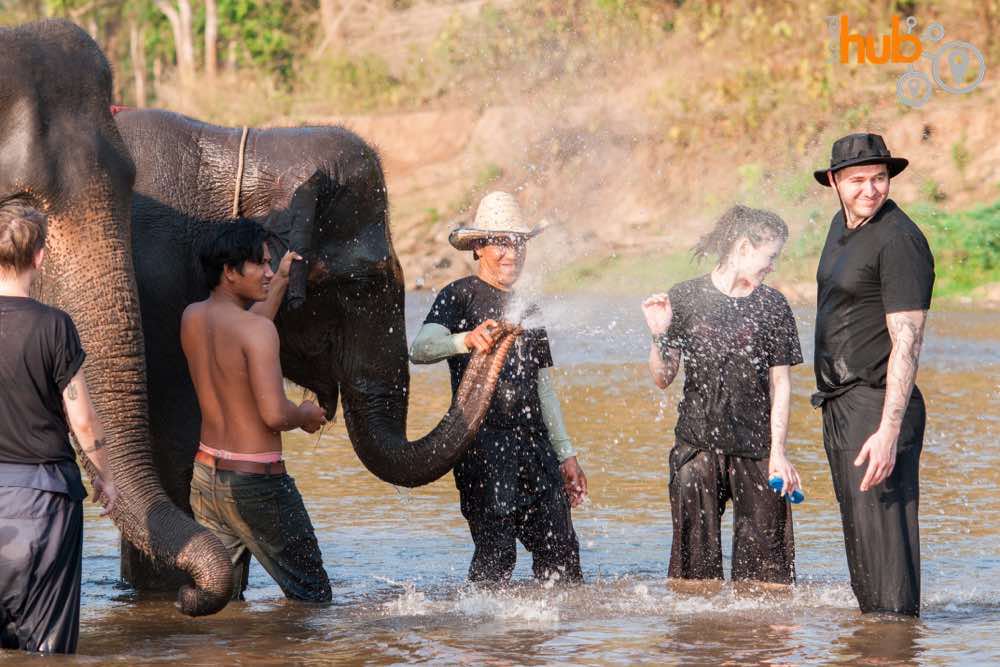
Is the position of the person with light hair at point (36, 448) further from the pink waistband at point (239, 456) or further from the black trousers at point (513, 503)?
the black trousers at point (513, 503)

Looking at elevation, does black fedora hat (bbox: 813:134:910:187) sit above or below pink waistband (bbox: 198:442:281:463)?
above

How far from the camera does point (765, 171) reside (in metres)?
22.7

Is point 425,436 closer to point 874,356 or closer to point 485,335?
point 485,335

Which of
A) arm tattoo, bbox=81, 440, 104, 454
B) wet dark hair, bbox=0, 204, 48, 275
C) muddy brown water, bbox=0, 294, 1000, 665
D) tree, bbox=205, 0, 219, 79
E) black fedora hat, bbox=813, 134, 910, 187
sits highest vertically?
tree, bbox=205, 0, 219, 79

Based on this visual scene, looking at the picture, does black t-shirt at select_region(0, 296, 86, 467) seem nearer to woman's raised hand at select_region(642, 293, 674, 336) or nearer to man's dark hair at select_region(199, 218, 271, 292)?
man's dark hair at select_region(199, 218, 271, 292)

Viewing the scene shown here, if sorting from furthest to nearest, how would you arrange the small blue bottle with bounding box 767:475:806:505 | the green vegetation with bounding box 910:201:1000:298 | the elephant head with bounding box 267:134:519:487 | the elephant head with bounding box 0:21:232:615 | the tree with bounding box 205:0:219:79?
the tree with bounding box 205:0:219:79, the green vegetation with bounding box 910:201:1000:298, the elephant head with bounding box 267:134:519:487, the small blue bottle with bounding box 767:475:806:505, the elephant head with bounding box 0:21:232:615

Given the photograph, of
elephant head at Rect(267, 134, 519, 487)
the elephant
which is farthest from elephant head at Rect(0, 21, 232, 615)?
elephant head at Rect(267, 134, 519, 487)

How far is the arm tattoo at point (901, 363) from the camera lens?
5.80 m

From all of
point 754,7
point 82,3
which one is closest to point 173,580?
point 754,7

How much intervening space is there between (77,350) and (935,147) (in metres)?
18.1

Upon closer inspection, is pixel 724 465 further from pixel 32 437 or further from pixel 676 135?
pixel 676 135

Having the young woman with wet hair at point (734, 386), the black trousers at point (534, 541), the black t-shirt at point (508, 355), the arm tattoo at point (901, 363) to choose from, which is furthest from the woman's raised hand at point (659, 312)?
the arm tattoo at point (901, 363)

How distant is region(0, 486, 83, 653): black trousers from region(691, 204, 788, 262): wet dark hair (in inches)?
107

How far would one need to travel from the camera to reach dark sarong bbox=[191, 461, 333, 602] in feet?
20.6
